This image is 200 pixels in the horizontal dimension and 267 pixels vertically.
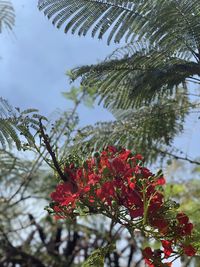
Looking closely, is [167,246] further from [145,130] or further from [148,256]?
[145,130]

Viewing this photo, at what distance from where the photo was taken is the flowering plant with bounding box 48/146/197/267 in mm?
2982

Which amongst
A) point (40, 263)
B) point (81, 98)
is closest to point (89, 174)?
point (40, 263)

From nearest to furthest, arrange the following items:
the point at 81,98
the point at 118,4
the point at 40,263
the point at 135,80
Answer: the point at 118,4
the point at 135,80
the point at 40,263
the point at 81,98

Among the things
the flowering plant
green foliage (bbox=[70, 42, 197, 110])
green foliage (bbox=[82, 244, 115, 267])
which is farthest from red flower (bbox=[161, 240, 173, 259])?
green foliage (bbox=[70, 42, 197, 110])

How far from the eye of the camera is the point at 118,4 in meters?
5.20

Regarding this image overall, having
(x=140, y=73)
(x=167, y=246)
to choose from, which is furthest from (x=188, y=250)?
(x=140, y=73)

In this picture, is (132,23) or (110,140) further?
(110,140)

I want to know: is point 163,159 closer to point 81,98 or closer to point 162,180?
point 81,98

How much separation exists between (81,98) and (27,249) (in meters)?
2.39

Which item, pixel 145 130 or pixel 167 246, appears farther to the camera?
pixel 145 130

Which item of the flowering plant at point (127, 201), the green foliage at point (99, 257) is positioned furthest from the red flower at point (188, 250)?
the green foliage at point (99, 257)

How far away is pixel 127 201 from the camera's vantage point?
3.02 m

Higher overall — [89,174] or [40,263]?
[40,263]

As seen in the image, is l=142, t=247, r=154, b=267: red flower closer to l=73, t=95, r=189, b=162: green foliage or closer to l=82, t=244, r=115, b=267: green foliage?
l=82, t=244, r=115, b=267: green foliage
